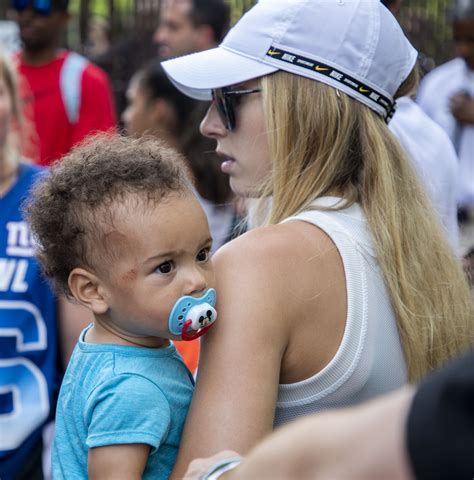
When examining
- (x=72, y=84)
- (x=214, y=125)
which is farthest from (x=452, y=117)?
(x=214, y=125)

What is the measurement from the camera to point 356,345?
205cm

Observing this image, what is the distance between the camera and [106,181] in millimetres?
2105

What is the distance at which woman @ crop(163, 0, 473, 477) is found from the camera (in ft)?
6.47

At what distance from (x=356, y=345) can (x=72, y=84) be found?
12.9 ft

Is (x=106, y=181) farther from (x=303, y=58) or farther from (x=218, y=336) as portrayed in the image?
(x=303, y=58)

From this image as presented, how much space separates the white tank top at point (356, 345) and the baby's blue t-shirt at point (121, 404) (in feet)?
0.80

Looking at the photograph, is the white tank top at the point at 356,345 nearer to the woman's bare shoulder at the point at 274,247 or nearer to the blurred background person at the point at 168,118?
the woman's bare shoulder at the point at 274,247

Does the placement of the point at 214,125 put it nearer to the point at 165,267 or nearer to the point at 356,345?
the point at 165,267

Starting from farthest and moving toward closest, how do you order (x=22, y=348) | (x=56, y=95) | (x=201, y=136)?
(x=56, y=95), (x=201, y=136), (x=22, y=348)

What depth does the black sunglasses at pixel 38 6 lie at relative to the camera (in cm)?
622

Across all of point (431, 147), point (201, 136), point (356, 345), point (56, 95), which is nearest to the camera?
point (356, 345)

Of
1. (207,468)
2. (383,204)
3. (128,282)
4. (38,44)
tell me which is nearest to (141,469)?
(207,468)

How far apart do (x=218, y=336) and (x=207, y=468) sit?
0.34 metres

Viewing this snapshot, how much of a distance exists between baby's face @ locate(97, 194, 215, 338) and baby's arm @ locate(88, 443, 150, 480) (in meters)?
0.27
